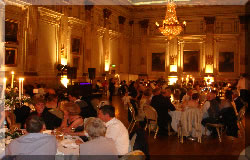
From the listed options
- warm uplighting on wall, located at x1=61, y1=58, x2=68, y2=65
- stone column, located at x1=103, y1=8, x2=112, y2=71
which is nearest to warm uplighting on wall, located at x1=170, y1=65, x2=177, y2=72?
stone column, located at x1=103, y1=8, x2=112, y2=71

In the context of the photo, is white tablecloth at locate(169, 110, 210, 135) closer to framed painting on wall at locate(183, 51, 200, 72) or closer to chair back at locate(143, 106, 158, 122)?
chair back at locate(143, 106, 158, 122)

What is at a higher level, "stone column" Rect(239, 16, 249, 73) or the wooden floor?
"stone column" Rect(239, 16, 249, 73)

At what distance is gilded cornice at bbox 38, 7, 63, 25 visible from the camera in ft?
46.0

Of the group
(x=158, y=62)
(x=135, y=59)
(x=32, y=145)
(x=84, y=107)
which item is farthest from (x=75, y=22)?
(x=32, y=145)

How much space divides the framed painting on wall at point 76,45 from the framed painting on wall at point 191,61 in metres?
9.99

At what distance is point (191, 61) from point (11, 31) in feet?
51.4

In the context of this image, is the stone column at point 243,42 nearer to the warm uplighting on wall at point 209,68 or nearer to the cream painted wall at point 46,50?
the warm uplighting on wall at point 209,68

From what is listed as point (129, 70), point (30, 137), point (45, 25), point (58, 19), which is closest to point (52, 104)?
point (30, 137)

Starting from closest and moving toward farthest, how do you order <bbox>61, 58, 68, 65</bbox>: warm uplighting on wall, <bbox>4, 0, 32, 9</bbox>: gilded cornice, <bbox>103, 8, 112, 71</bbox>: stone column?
<bbox>4, 0, 32, 9</bbox>: gilded cornice < <bbox>61, 58, 68, 65</bbox>: warm uplighting on wall < <bbox>103, 8, 112, 71</bbox>: stone column

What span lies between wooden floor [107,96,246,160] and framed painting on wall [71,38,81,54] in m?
10.1

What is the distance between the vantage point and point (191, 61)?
23.8m

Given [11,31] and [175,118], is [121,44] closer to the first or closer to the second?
[11,31]

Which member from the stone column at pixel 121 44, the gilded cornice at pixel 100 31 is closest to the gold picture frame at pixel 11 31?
the gilded cornice at pixel 100 31

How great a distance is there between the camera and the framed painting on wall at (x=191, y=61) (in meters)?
23.7
